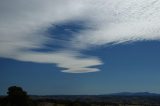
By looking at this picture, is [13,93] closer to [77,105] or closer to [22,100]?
[22,100]

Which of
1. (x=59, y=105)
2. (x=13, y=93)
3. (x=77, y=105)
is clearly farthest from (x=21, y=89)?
(x=59, y=105)

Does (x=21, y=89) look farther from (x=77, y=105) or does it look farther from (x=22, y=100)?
(x=77, y=105)

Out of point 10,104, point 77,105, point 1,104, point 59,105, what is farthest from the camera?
point 59,105

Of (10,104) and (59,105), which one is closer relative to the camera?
(10,104)

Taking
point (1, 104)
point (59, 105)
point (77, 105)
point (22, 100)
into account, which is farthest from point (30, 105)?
point (59, 105)

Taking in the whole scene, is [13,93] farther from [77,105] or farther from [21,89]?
[77,105]

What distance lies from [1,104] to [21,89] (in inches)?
470

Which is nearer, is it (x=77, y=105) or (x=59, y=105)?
(x=77, y=105)

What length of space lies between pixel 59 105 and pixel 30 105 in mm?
73402

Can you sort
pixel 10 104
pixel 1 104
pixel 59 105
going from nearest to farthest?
pixel 10 104, pixel 1 104, pixel 59 105

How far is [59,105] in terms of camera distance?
19800 centimetres

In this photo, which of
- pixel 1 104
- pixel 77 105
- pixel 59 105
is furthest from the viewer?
pixel 59 105

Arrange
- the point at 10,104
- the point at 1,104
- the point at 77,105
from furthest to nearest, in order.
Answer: the point at 77,105 → the point at 1,104 → the point at 10,104

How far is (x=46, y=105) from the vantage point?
199 metres
